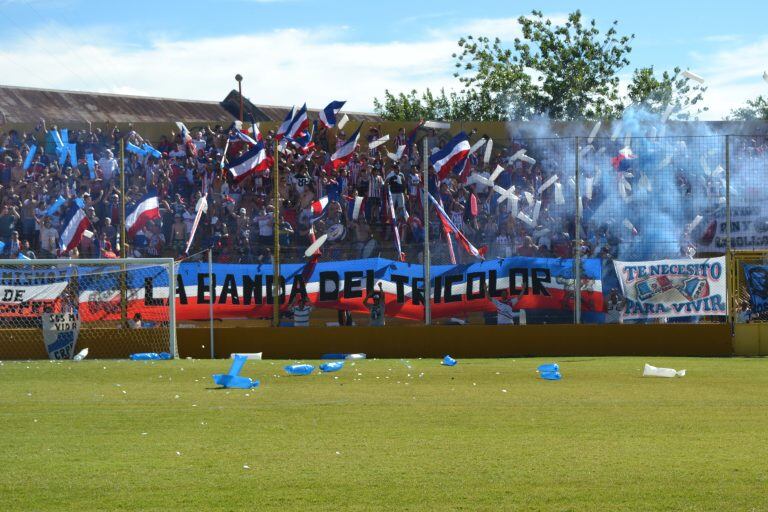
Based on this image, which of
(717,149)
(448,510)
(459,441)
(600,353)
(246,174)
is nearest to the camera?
(448,510)

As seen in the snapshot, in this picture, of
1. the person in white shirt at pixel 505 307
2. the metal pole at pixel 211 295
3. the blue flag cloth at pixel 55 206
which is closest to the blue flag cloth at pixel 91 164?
the blue flag cloth at pixel 55 206

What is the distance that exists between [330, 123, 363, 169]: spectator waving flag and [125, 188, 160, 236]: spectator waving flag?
433cm

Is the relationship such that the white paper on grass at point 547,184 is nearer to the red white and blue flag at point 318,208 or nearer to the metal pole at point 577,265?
the metal pole at point 577,265

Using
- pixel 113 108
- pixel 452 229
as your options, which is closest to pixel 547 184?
pixel 452 229

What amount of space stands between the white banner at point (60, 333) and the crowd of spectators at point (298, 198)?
7.36ft

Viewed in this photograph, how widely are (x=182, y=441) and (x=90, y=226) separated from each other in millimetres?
14333

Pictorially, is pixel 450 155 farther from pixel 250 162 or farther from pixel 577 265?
pixel 577 265

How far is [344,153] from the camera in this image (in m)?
24.8

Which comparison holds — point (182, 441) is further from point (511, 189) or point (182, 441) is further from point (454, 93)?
point (454, 93)

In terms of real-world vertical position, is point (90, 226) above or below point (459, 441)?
above

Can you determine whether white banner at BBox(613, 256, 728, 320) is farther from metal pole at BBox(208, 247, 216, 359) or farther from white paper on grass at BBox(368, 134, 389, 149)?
white paper on grass at BBox(368, 134, 389, 149)

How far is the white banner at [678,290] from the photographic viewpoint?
2008cm

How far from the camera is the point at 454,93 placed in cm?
5169

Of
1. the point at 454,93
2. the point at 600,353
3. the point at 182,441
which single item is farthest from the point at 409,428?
the point at 454,93
